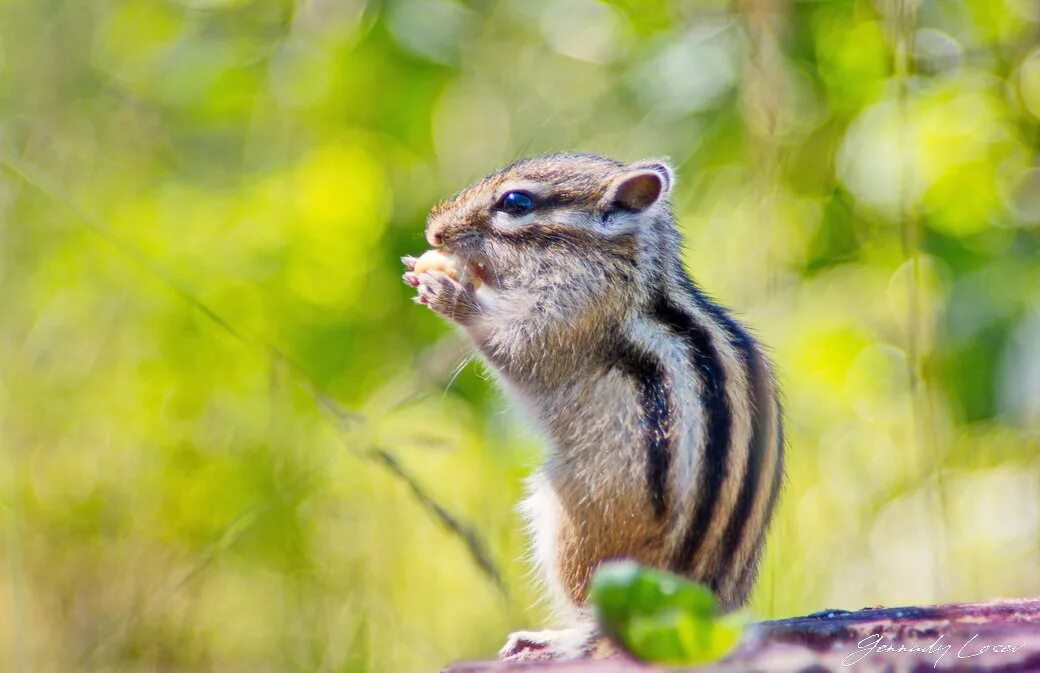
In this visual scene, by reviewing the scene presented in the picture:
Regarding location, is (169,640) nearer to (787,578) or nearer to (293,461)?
(293,461)

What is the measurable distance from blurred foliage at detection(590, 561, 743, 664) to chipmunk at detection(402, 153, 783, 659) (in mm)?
797

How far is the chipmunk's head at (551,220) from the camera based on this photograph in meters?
3.50

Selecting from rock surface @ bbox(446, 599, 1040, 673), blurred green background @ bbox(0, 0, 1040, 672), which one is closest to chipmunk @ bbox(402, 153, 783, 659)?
blurred green background @ bbox(0, 0, 1040, 672)

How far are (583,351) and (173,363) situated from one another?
260 cm

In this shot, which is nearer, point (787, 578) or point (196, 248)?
point (787, 578)

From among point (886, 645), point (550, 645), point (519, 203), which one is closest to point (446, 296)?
point (519, 203)

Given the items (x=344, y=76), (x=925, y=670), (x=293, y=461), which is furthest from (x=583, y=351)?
(x=344, y=76)

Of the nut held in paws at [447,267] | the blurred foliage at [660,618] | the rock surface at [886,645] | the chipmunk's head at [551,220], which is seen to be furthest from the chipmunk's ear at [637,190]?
the blurred foliage at [660,618]

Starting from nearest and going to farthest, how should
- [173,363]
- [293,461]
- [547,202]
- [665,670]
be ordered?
[665,670] → [547,202] → [293,461] → [173,363]

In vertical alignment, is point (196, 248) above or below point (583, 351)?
above

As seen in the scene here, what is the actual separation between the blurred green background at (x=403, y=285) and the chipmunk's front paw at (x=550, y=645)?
90cm

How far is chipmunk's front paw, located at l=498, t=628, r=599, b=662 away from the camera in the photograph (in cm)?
238

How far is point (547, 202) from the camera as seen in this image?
11.8ft

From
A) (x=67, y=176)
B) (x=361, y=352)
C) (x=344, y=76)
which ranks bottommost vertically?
(x=361, y=352)
